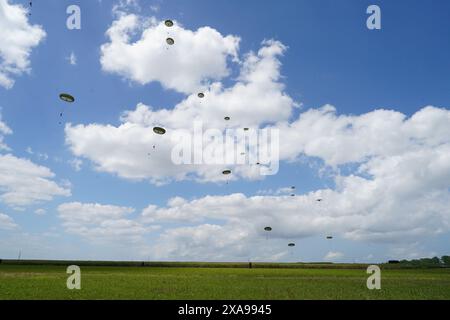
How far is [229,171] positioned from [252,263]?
10031 cm

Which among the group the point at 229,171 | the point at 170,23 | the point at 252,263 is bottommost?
the point at 252,263

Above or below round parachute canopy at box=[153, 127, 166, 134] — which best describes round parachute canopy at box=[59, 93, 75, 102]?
above

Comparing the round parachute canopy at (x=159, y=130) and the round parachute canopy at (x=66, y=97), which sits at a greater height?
the round parachute canopy at (x=66, y=97)

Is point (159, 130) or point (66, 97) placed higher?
point (66, 97)
